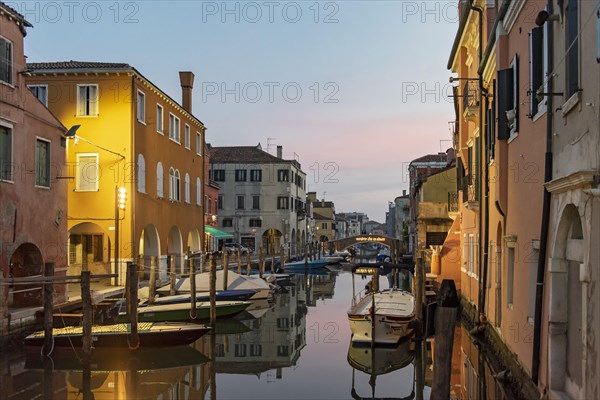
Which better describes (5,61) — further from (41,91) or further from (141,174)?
(141,174)

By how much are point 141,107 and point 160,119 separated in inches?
93.8

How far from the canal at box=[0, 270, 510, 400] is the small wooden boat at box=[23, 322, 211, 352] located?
0.92ft

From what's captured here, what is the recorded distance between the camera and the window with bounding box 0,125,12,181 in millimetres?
14406

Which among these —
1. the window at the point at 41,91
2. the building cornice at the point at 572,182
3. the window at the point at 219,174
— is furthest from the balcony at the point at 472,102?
the window at the point at 219,174

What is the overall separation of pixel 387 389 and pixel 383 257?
45.4 m

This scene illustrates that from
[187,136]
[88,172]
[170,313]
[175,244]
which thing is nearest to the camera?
[170,313]

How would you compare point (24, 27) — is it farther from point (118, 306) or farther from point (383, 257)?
point (383, 257)

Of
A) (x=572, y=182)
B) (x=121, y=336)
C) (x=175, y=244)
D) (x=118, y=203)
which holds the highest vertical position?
(x=572, y=182)

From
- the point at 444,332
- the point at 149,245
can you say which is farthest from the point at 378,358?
the point at 149,245

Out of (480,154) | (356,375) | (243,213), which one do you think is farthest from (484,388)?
→ (243,213)

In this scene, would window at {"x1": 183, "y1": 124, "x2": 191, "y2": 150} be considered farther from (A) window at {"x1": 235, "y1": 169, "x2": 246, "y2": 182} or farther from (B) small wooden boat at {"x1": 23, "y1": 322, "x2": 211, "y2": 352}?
(A) window at {"x1": 235, "y1": 169, "x2": 246, "y2": 182}

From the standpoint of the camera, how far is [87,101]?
70.9 feet

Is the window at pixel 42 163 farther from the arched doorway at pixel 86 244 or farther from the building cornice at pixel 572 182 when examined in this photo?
the building cornice at pixel 572 182

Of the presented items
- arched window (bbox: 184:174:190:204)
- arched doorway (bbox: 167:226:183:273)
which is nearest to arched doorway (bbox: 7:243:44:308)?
arched doorway (bbox: 167:226:183:273)
